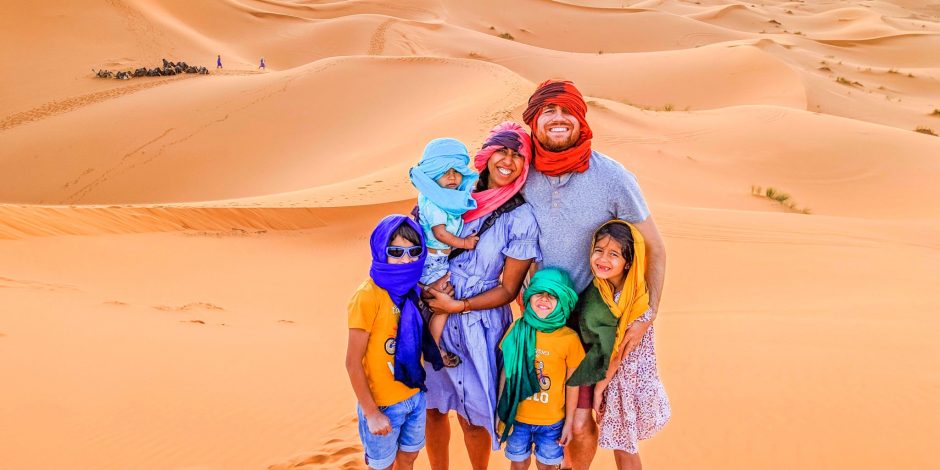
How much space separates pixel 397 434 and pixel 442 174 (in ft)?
4.13

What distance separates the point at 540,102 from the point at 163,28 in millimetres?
25420

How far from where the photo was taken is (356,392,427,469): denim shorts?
2.57 meters

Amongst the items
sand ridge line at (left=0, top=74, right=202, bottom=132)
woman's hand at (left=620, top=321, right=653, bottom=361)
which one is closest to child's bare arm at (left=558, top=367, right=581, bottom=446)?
woman's hand at (left=620, top=321, right=653, bottom=361)

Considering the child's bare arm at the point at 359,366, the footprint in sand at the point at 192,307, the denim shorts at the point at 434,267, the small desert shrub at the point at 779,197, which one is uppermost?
the small desert shrub at the point at 779,197

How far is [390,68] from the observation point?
55.4 feet

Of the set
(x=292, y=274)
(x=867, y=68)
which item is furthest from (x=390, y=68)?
(x=867, y=68)

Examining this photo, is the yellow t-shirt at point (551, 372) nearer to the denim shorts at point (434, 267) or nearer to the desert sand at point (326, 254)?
the denim shorts at point (434, 267)

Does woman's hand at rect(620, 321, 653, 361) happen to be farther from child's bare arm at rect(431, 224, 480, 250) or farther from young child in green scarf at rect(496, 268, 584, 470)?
child's bare arm at rect(431, 224, 480, 250)

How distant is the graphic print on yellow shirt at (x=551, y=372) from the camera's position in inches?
99.0

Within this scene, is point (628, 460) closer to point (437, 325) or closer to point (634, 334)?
point (634, 334)

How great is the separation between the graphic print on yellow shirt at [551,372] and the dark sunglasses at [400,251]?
676 mm

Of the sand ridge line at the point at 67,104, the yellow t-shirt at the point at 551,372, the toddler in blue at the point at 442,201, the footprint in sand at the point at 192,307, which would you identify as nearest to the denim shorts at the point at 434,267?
the toddler in blue at the point at 442,201

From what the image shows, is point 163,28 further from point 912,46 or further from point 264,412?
point 912,46

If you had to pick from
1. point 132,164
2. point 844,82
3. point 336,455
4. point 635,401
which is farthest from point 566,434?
point 844,82
